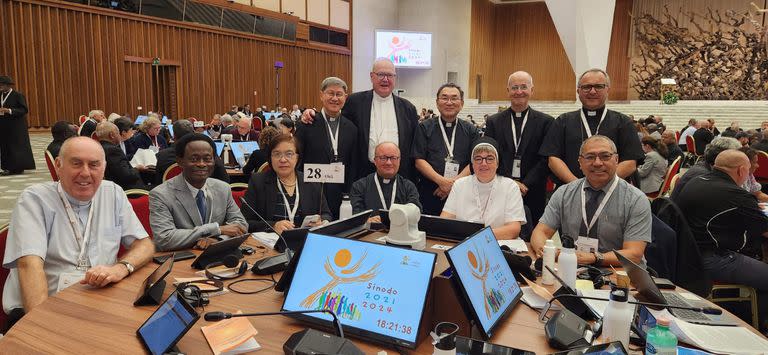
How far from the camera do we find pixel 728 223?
3.19m

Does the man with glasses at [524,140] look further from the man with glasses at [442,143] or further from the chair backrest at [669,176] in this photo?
the chair backrest at [669,176]

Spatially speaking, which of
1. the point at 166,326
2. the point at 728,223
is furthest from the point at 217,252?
the point at 728,223

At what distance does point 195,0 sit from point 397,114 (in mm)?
12403

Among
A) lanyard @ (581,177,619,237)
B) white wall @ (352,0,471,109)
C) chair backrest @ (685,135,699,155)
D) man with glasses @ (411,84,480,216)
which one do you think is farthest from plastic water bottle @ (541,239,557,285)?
white wall @ (352,0,471,109)

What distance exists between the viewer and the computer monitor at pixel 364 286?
1.47 m

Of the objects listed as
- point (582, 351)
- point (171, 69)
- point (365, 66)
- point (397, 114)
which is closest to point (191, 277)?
point (582, 351)

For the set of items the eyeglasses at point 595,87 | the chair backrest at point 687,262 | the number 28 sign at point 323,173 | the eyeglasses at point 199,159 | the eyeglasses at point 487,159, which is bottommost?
the chair backrest at point 687,262

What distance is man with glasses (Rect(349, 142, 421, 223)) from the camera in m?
3.56

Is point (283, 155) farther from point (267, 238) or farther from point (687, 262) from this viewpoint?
point (687, 262)

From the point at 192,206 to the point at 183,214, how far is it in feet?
0.21

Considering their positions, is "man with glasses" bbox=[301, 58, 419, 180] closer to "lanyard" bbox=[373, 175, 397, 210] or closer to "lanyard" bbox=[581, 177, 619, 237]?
"lanyard" bbox=[373, 175, 397, 210]

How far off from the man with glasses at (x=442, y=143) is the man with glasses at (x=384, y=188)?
1.52ft

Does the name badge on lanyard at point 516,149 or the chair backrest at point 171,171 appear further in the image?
the chair backrest at point 171,171

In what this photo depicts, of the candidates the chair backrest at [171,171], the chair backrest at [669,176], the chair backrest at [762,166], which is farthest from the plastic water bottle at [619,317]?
the chair backrest at [762,166]
